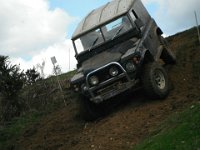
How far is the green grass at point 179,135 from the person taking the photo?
24.0 feet

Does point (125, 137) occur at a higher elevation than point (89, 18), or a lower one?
lower

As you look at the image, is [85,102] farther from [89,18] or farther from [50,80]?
[50,80]

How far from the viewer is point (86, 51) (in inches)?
500

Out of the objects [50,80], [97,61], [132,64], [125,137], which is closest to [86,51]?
[97,61]

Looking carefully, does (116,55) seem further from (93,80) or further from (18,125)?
(18,125)

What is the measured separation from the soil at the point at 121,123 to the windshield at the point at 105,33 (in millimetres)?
1568

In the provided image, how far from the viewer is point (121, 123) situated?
1069cm

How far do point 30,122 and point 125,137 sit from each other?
602 centimetres

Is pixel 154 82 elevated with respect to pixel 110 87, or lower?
lower

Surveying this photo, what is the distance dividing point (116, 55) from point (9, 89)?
705 cm

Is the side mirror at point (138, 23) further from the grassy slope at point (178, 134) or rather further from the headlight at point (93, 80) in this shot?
the grassy slope at point (178, 134)

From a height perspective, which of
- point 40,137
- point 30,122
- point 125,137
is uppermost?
point 30,122

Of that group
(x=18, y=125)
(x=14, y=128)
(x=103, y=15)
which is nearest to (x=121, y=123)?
(x=103, y=15)

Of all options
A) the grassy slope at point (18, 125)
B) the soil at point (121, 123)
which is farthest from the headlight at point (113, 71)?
the grassy slope at point (18, 125)
